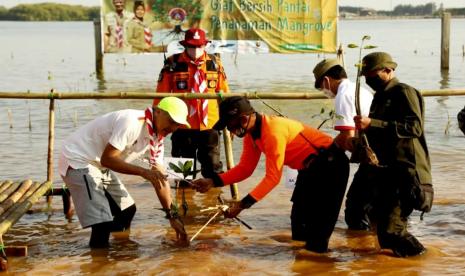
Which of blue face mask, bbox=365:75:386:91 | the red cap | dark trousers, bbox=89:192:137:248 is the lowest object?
dark trousers, bbox=89:192:137:248

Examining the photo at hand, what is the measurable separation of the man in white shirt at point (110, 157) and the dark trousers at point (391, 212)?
1.56 metres

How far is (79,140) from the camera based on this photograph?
6258mm

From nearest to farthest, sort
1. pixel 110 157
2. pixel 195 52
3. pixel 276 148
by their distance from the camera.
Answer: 1. pixel 276 148
2. pixel 110 157
3. pixel 195 52

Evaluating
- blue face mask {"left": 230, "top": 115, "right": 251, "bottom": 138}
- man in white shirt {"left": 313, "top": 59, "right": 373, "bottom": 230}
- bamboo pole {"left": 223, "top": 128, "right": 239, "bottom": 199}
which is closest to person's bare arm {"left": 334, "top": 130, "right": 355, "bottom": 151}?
man in white shirt {"left": 313, "top": 59, "right": 373, "bottom": 230}

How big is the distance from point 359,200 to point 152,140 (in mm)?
1854

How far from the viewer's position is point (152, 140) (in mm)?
5961

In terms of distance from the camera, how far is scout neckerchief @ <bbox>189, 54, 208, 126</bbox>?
8.57m

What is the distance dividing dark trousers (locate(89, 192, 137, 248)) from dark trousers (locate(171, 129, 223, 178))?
68.3 inches

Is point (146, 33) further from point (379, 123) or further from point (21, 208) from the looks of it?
point (379, 123)

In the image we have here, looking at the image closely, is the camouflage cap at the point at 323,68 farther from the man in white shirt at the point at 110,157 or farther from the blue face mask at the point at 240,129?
the man in white shirt at the point at 110,157

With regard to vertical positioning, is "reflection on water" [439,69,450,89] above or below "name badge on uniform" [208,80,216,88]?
below

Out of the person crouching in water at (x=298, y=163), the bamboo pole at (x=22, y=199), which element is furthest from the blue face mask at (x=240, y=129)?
the bamboo pole at (x=22, y=199)

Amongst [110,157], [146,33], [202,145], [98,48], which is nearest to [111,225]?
[110,157]

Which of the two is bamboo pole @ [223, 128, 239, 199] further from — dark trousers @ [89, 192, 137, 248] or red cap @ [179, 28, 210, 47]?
dark trousers @ [89, 192, 137, 248]
